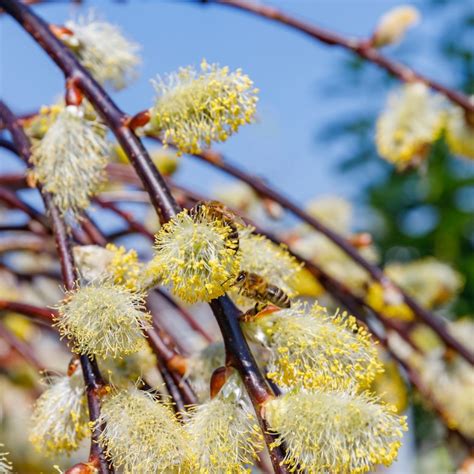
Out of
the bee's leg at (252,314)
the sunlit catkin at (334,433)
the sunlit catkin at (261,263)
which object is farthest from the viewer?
the sunlit catkin at (261,263)

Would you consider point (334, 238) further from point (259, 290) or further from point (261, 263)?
point (259, 290)

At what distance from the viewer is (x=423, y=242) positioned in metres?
7.26

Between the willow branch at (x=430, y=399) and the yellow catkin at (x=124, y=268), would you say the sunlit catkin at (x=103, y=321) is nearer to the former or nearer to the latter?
the yellow catkin at (x=124, y=268)

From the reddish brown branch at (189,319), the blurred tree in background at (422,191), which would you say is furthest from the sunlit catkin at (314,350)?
the blurred tree in background at (422,191)

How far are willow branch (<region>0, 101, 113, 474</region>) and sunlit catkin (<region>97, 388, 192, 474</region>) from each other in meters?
0.01

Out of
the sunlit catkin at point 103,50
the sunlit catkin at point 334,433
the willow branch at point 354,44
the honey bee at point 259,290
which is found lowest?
the sunlit catkin at point 334,433

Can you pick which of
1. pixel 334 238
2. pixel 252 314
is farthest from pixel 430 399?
pixel 252 314

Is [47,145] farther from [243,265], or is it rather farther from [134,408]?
[134,408]

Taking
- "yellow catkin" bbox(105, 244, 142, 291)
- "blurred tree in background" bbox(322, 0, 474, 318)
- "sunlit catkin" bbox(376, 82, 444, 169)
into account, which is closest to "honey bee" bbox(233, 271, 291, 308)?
"yellow catkin" bbox(105, 244, 142, 291)

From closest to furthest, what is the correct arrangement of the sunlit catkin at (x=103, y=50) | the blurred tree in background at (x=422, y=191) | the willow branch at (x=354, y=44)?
the sunlit catkin at (x=103, y=50)
the willow branch at (x=354, y=44)
the blurred tree in background at (x=422, y=191)

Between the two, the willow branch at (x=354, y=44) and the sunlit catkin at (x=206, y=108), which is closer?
the sunlit catkin at (x=206, y=108)

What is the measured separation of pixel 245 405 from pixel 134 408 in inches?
4.8

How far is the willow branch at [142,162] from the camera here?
839 mm

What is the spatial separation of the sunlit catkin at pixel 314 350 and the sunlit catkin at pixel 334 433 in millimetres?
44
